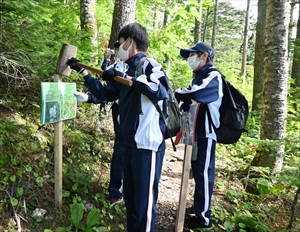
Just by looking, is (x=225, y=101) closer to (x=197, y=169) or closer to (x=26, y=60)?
(x=197, y=169)

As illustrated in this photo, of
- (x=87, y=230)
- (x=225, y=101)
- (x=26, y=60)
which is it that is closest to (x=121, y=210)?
(x=87, y=230)

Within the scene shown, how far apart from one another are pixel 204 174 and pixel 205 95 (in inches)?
41.3

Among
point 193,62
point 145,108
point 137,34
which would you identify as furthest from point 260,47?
point 145,108

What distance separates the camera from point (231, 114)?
3.29m

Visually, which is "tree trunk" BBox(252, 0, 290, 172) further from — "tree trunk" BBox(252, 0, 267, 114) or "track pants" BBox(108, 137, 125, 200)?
"tree trunk" BBox(252, 0, 267, 114)

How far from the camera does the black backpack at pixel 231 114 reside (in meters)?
3.27

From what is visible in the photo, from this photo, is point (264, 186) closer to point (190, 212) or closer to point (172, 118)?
point (190, 212)

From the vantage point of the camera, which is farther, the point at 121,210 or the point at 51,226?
the point at 121,210

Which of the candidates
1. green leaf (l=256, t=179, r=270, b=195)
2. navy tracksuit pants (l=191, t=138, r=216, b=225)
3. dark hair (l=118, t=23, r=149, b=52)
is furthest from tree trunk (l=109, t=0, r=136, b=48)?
green leaf (l=256, t=179, r=270, b=195)

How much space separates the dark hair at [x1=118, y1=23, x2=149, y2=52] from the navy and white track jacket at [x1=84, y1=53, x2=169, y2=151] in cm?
11

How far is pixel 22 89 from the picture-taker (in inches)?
146

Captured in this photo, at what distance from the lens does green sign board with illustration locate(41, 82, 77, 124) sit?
2586 mm

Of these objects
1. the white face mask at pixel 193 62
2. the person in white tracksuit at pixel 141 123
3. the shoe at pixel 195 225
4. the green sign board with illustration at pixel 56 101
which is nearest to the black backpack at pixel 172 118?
the person in white tracksuit at pixel 141 123

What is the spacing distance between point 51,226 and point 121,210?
1081mm
